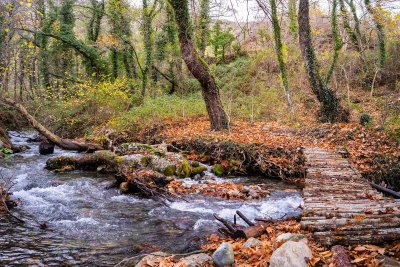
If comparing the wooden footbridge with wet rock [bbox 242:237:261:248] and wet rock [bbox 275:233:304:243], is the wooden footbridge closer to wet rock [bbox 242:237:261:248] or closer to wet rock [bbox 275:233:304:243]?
wet rock [bbox 275:233:304:243]

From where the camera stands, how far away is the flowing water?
5.25 metres

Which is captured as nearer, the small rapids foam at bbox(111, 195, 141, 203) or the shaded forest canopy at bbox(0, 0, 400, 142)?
the small rapids foam at bbox(111, 195, 141, 203)

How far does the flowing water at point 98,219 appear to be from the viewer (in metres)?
5.25

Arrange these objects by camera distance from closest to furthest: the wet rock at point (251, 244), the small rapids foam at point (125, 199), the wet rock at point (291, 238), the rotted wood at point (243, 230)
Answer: the wet rock at point (291, 238) → the wet rock at point (251, 244) → the rotted wood at point (243, 230) → the small rapids foam at point (125, 199)

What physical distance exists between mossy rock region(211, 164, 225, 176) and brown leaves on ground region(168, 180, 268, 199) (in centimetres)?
142

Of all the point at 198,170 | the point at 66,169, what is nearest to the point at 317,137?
the point at 198,170

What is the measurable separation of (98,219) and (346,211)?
4.82 metres

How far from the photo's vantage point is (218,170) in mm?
10734

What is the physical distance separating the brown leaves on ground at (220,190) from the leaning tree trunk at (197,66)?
4942 millimetres

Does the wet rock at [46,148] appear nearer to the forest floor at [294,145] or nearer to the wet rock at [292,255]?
the forest floor at [294,145]

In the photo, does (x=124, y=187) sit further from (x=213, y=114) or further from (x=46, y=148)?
(x=46, y=148)

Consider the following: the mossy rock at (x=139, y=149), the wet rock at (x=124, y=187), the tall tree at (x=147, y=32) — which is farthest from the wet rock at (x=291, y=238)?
the tall tree at (x=147, y=32)

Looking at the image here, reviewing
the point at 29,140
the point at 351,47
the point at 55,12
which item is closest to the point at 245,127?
the point at 29,140

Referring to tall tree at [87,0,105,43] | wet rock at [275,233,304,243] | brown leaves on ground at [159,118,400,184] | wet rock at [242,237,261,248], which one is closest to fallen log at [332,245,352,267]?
wet rock at [275,233,304,243]
